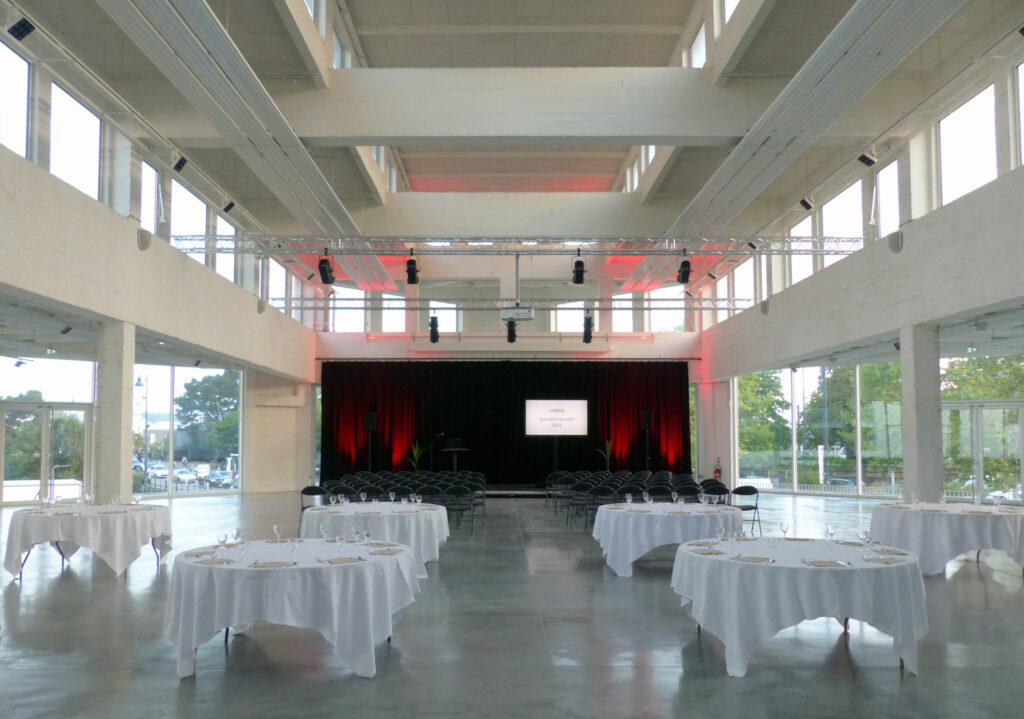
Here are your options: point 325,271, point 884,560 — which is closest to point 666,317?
point 325,271

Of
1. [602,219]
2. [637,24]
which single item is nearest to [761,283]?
[602,219]

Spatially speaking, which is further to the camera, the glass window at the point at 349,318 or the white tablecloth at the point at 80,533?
the glass window at the point at 349,318

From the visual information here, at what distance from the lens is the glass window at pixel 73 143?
9555 millimetres

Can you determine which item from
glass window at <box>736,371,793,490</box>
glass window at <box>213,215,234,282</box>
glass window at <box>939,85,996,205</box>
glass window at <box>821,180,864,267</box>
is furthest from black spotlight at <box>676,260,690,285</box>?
glass window at <box>213,215,234,282</box>

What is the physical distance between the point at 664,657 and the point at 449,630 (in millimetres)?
1561

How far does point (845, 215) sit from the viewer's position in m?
14.1

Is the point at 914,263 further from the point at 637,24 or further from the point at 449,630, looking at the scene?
the point at 449,630

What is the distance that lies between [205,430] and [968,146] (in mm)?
16496

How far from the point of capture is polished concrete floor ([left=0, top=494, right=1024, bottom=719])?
425 centimetres

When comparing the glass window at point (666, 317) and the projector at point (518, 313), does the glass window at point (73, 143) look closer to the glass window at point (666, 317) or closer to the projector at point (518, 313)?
the projector at point (518, 313)

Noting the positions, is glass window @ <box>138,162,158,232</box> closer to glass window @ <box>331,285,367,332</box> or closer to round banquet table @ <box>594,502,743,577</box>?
round banquet table @ <box>594,502,743,577</box>

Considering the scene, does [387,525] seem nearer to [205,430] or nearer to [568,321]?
[205,430]

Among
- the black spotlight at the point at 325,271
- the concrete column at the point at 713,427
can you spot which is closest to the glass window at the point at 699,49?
the black spotlight at the point at 325,271

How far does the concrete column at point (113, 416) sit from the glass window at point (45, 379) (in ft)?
26.0
